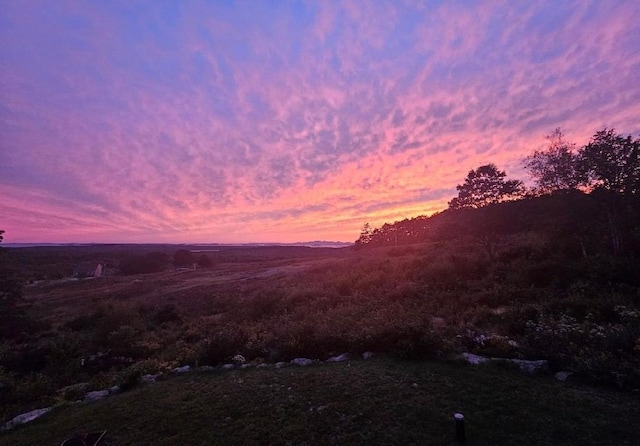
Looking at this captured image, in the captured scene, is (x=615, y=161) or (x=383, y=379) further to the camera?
(x=615, y=161)

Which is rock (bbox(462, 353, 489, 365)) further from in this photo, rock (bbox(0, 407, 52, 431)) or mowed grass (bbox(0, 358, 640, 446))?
rock (bbox(0, 407, 52, 431))

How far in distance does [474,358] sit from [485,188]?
2320 centimetres

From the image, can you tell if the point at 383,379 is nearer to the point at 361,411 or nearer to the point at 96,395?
the point at 361,411

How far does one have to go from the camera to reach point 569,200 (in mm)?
29766

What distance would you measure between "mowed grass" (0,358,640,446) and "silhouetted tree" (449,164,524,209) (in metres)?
23.8

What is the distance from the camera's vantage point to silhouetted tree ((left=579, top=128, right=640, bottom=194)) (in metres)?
21.8

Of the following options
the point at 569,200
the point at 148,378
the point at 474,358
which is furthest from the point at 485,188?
the point at 148,378

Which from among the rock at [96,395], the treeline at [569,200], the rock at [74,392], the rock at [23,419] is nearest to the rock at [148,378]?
the rock at [96,395]

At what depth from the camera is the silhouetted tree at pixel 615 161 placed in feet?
71.6

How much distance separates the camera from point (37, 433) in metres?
7.75

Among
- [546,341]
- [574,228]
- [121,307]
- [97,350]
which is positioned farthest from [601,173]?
[121,307]

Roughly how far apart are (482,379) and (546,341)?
280 cm

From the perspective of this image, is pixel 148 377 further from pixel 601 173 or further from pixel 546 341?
pixel 601 173

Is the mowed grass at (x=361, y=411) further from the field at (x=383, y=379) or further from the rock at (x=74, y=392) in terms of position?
the rock at (x=74, y=392)
